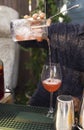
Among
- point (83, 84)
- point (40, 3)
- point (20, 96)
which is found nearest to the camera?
point (83, 84)

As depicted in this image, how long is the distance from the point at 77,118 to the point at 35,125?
0.20 meters

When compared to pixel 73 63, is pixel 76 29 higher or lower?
higher

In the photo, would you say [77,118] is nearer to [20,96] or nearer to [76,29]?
[76,29]

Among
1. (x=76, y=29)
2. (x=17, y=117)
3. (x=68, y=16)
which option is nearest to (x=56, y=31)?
(x=76, y=29)

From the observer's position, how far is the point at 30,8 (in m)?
3.33

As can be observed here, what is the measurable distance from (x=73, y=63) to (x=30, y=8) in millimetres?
1958

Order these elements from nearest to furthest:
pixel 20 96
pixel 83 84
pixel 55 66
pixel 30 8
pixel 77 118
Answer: pixel 77 118, pixel 55 66, pixel 83 84, pixel 30 8, pixel 20 96

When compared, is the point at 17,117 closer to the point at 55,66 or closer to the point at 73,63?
the point at 55,66

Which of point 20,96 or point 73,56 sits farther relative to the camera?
point 20,96

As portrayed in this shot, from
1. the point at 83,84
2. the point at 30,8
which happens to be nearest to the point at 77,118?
the point at 83,84

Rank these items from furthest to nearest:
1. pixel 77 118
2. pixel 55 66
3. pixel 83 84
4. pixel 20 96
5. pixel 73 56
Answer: pixel 20 96 < pixel 73 56 < pixel 83 84 < pixel 55 66 < pixel 77 118

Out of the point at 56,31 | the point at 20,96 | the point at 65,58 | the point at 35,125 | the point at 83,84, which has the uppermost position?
the point at 56,31

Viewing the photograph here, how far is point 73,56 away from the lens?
153 cm

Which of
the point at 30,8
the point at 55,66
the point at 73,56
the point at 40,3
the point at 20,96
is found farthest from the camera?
the point at 20,96
